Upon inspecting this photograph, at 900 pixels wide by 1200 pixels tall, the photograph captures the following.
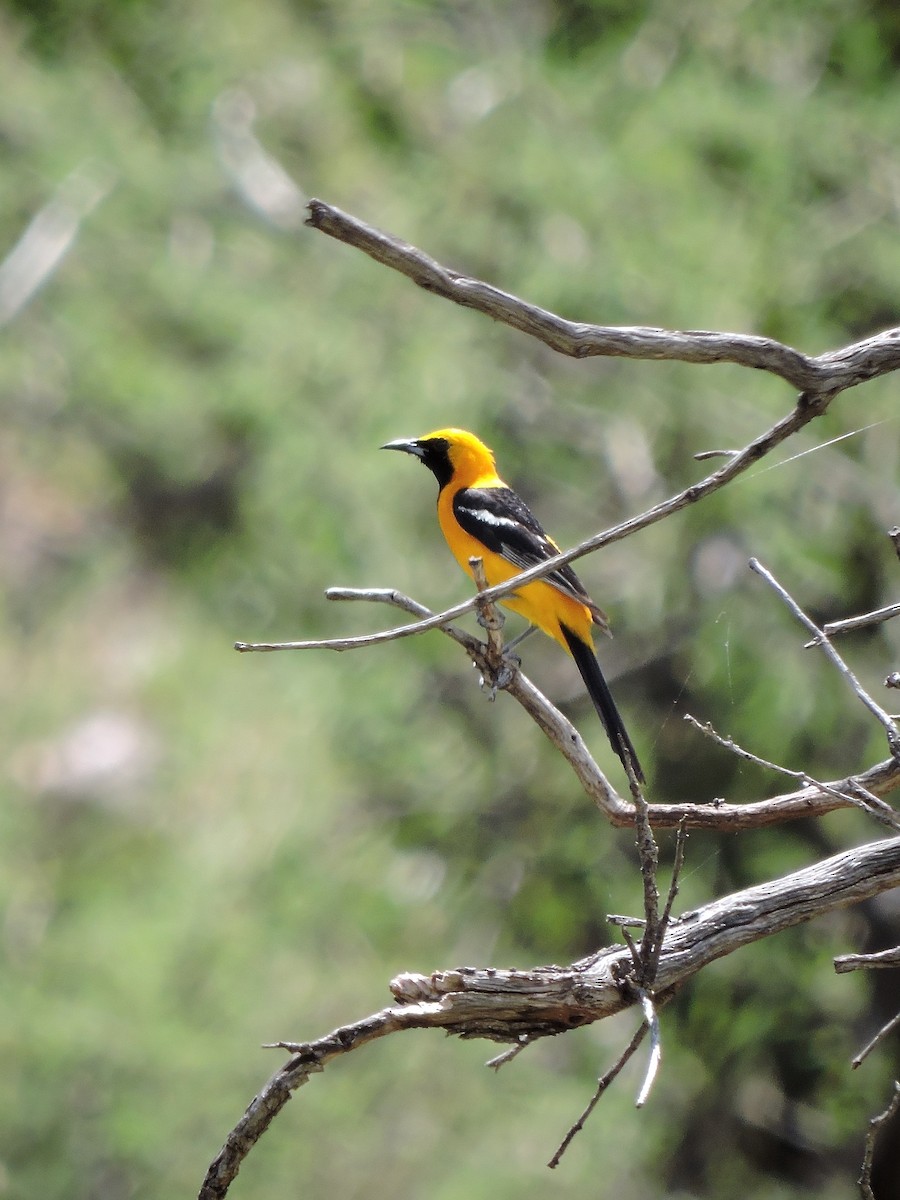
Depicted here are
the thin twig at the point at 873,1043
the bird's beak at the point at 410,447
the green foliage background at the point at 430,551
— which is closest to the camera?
the thin twig at the point at 873,1043

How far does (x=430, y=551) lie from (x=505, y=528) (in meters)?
3.20

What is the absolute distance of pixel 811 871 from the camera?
92.3 inches

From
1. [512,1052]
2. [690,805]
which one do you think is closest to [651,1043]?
[512,1052]

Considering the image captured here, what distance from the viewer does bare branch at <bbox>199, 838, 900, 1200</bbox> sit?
7.32 feet

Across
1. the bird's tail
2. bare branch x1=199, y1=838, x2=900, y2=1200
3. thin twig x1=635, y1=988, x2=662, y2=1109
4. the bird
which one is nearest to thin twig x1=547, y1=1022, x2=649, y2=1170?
thin twig x1=635, y1=988, x2=662, y2=1109

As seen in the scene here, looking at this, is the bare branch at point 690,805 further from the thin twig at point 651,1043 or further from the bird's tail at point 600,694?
the thin twig at point 651,1043

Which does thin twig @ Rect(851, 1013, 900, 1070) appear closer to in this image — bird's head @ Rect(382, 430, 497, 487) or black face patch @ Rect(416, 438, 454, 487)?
bird's head @ Rect(382, 430, 497, 487)

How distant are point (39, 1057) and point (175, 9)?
29.9ft

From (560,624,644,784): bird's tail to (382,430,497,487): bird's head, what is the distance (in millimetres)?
798

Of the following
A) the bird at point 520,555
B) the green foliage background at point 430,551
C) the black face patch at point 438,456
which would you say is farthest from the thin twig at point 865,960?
the black face patch at point 438,456

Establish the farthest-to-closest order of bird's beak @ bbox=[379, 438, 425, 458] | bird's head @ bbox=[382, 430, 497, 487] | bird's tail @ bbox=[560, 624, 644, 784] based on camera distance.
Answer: bird's head @ bbox=[382, 430, 497, 487], bird's beak @ bbox=[379, 438, 425, 458], bird's tail @ bbox=[560, 624, 644, 784]

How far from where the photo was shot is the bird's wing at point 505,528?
4.39 metres

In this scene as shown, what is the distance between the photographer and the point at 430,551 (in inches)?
299

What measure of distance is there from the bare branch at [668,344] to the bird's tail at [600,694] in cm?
111
